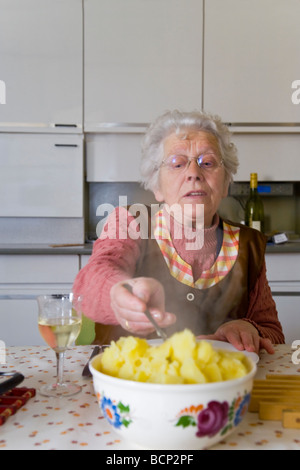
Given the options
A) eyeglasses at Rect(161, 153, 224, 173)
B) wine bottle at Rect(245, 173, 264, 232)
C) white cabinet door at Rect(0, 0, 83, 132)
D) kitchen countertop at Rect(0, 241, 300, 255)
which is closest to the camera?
eyeglasses at Rect(161, 153, 224, 173)

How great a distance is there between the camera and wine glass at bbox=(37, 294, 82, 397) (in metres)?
0.75

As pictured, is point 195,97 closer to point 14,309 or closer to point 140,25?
point 140,25

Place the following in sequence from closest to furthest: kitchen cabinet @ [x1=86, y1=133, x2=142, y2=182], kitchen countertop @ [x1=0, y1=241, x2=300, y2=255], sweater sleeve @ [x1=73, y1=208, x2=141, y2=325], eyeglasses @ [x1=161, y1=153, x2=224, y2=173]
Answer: sweater sleeve @ [x1=73, y1=208, x2=141, y2=325], eyeglasses @ [x1=161, y1=153, x2=224, y2=173], kitchen countertop @ [x1=0, y1=241, x2=300, y2=255], kitchen cabinet @ [x1=86, y1=133, x2=142, y2=182]

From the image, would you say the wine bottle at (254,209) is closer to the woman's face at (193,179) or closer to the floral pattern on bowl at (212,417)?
the woman's face at (193,179)

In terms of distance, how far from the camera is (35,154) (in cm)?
245

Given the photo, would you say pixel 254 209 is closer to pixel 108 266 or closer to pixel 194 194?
pixel 194 194

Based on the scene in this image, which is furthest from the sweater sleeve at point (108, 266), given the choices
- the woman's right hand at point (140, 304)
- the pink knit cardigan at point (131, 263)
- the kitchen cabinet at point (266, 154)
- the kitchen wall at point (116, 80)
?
the kitchen cabinet at point (266, 154)

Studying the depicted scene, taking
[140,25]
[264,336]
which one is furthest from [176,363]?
[140,25]

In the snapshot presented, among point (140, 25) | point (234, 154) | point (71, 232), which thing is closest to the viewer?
point (234, 154)

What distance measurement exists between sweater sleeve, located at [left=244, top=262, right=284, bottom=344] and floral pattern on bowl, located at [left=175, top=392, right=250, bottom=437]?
644 millimetres

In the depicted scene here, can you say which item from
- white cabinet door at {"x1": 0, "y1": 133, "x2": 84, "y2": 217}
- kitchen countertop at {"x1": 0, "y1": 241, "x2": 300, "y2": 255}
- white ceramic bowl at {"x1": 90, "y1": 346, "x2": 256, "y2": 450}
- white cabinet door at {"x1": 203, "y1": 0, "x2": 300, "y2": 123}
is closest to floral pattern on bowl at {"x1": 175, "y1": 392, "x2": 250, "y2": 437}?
white ceramic bowl at {"x1": 90, "y1": 346, "x2": 256, "y2": 450}

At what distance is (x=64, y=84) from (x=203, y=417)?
2226 millimetres

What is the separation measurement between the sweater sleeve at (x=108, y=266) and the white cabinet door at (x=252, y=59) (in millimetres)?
1426

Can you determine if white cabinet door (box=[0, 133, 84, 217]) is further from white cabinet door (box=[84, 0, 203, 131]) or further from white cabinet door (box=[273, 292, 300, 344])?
white cabinet door (box=[273, 292, 300, 344])
